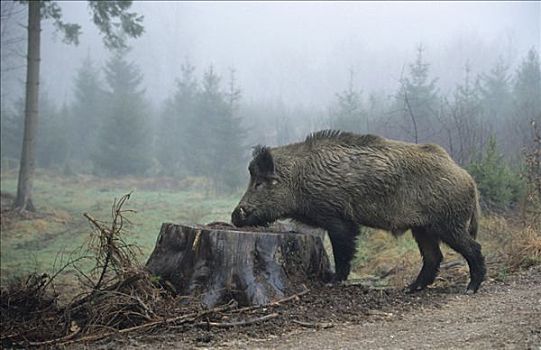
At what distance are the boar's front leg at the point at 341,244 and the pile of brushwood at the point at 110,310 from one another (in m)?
0.85

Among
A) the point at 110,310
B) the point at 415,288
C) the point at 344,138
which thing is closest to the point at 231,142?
the point at 344,138

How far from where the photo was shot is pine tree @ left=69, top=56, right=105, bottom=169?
1697 inches

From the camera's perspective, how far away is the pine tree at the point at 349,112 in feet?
48.0

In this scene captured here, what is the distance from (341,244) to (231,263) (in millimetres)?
1361

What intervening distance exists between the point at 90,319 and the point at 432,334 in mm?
2942

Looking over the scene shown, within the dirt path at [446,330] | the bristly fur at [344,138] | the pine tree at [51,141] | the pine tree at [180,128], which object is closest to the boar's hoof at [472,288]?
the dirt path at [446,330]

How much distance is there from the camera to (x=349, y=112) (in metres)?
15.9

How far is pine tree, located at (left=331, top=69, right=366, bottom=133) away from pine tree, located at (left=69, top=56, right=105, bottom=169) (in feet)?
91.1

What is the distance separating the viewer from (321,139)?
722 cm

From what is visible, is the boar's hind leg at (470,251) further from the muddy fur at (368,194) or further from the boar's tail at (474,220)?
the boar's tail at (474,220)

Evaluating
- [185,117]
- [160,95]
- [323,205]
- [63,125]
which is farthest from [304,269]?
[160,95]

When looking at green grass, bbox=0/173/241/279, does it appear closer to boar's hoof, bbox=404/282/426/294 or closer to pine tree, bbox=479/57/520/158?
boar's hoof, bbox=404/282/426/294

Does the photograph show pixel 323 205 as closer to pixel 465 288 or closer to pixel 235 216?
pixel 235 216

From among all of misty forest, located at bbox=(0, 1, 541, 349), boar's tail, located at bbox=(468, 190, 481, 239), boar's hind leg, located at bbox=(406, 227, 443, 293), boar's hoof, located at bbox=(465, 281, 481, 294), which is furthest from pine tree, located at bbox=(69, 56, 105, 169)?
boar's hoof, located at bbox=(465, 281, 481, 294)
